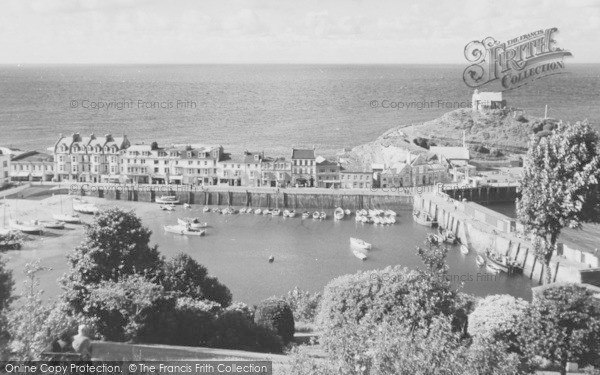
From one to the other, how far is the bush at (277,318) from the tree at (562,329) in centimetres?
982

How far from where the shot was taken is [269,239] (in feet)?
184

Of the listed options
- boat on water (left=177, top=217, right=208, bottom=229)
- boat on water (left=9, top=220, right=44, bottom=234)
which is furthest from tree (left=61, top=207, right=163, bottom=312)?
boat on water (left=177, top=217, right=208, bottom=229)

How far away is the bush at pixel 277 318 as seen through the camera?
27234 mm

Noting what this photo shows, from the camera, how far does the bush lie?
2723 centimetres

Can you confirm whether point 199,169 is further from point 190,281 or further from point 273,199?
point 190,281

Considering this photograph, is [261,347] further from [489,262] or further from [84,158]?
[84,158]

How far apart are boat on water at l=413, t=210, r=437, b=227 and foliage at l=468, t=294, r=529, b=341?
1449 inches

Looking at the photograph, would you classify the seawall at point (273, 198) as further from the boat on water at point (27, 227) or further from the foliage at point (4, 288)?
the foliage at point (4, 288)

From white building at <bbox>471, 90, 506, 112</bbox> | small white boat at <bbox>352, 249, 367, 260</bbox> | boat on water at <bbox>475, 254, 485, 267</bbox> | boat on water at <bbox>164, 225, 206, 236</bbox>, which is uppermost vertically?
white building at <bbox>471, 90, 506, 112</bbox>

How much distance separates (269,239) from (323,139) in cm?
7052

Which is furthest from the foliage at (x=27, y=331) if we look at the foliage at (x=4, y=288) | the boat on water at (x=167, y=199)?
the boat on water at (x=167, y=199)

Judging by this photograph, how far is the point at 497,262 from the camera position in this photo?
48312 mm

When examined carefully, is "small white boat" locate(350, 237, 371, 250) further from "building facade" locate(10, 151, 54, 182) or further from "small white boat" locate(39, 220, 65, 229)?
"building facade" locate(10, 151, 54, 182)

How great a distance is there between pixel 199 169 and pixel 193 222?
16.2 metres
